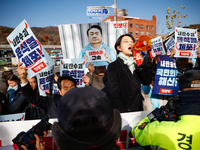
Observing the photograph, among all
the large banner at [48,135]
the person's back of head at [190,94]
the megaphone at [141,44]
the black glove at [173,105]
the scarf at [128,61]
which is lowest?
the large banner at [48,135]

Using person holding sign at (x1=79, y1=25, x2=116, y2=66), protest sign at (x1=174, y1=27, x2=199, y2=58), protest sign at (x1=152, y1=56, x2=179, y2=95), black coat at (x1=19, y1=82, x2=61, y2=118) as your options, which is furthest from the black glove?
protest sign at (x1=174, y1=27, x2=199, y2=58)

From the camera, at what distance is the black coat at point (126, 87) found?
193cm

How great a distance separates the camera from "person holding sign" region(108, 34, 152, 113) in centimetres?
193

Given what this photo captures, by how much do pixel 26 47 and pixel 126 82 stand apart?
176 cm

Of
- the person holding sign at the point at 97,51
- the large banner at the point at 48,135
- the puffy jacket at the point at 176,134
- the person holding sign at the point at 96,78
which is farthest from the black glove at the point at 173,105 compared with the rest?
the person holding sign at the point at 97,51

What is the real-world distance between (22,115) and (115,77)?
4.89 ft

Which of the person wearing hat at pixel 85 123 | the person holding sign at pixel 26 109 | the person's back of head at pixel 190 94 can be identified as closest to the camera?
the person wearing hat at pixel 85 123

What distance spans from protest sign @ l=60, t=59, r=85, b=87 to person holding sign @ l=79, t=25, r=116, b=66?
535mm

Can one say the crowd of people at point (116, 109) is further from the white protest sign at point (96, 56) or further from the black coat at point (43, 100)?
the white protest sign at point (96, 56)

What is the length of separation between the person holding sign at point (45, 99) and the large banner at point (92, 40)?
4.28ft

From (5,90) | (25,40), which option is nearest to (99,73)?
(25,40)

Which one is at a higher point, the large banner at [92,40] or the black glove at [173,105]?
the large banner at [92,40]

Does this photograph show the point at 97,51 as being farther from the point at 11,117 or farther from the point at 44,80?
the point at 11,117

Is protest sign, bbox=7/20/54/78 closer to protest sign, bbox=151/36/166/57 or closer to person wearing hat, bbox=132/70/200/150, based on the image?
person wearing hat, bbox=132/70/200/150
